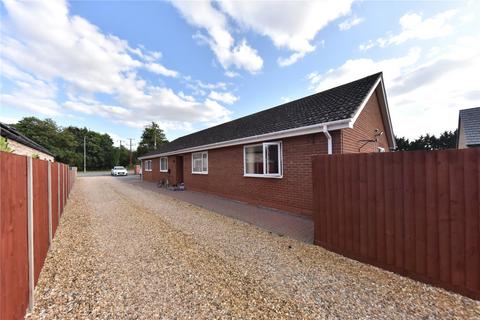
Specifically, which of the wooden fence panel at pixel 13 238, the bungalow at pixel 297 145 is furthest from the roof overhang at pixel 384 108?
the wooden fence panel at pixel 13 238

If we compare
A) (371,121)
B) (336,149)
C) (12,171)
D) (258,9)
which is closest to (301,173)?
(336,149)

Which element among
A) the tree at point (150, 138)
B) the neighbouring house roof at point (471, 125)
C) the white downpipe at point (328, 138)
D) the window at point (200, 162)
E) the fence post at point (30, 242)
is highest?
the tree at point (150, 138)

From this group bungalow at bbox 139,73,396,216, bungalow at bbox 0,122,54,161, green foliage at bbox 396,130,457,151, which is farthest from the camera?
green foliage at bbox 396,130,457,151

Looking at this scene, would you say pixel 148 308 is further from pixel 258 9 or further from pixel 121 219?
pixel 258 9

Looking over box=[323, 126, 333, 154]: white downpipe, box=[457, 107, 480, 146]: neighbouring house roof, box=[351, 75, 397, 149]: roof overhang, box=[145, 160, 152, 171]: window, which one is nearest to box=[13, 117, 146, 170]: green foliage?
box=[145, 160, 152, 171]: window

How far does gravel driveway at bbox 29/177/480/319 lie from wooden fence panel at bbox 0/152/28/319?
47cm

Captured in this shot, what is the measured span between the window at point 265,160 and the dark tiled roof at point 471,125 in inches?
506

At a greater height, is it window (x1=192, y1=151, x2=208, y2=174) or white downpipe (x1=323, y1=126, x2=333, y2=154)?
white downpipe (x1=323, y1=126, x2=333, y2=154)

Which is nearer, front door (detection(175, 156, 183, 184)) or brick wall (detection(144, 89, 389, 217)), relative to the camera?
brick wall (detection(144, 89, 389, 217))

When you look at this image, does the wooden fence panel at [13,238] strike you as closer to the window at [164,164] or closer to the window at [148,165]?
the window at [164,164]

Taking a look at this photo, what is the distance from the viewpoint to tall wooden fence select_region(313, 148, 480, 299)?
2.69 metres

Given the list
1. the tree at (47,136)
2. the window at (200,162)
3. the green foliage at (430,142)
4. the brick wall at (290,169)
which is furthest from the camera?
the tree at (47,136)

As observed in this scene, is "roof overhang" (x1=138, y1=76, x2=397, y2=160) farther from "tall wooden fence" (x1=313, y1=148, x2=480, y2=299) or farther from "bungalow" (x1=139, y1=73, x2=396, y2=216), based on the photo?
"tall wooden fence" (x1=313, y1=148, x2=480, y2=299)

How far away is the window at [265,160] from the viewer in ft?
25.4
